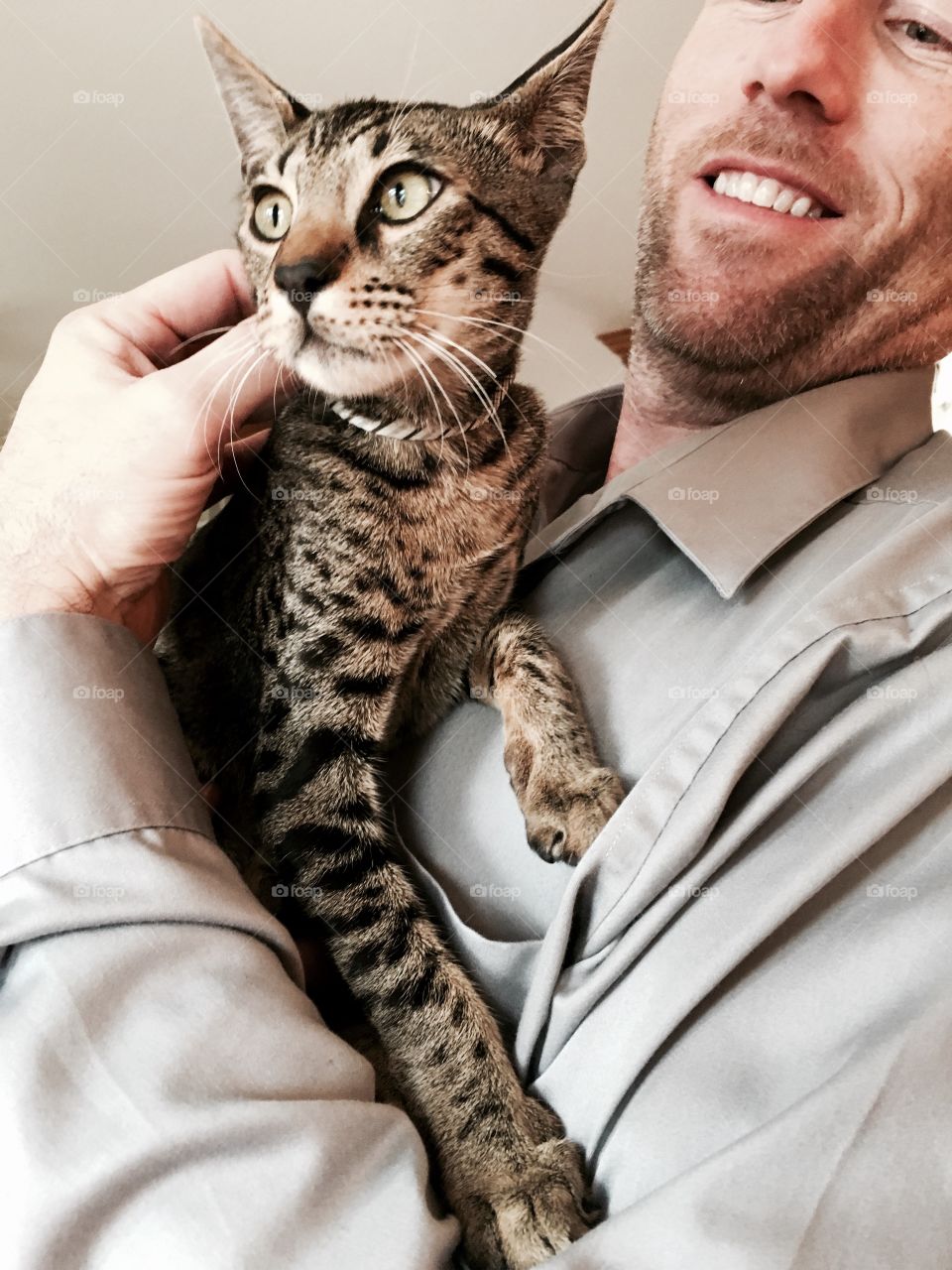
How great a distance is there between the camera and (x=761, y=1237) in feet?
1.34

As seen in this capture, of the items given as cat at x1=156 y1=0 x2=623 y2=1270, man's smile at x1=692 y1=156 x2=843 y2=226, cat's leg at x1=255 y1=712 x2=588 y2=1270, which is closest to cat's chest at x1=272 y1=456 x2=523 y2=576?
cat at x1=156 y1=0 x2=623 y2=1270

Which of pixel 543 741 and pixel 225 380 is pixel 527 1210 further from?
pixel 225 380

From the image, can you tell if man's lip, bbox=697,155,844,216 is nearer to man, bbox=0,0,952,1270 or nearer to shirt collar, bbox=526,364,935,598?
man, bbox=0,0,952,1270

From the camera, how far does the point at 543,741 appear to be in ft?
2.25

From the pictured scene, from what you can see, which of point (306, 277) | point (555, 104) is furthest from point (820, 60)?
point (306, 277)

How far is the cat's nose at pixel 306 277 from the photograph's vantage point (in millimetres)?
655

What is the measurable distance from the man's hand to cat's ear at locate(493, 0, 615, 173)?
1.02 feet

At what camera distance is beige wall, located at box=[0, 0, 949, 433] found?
0.93 metres

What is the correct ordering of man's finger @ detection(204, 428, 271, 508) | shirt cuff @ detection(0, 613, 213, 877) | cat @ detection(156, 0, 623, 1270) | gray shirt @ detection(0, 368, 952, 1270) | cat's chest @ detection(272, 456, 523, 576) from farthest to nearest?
man's finger @ detection(204, 428, 271, 508) → cat's chest @ detection(272, 456, 523, 576) → cat @ detection(156, 0, 623, 1270) → shirt cuff @ detection(0, 613, 213, 877) → gray shirt @ detection(0, 368, 952, 1270)

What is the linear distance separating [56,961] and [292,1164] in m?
0.19

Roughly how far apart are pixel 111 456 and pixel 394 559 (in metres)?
0.25

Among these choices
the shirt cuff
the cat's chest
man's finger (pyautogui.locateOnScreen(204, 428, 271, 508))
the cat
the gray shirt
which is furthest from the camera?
man's finger (pyautogui.locateOnScreen(204, 428, 271, 508))

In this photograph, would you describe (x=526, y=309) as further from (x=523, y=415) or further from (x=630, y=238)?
(x=630, y=238)

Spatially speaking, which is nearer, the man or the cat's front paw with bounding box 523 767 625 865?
the man
